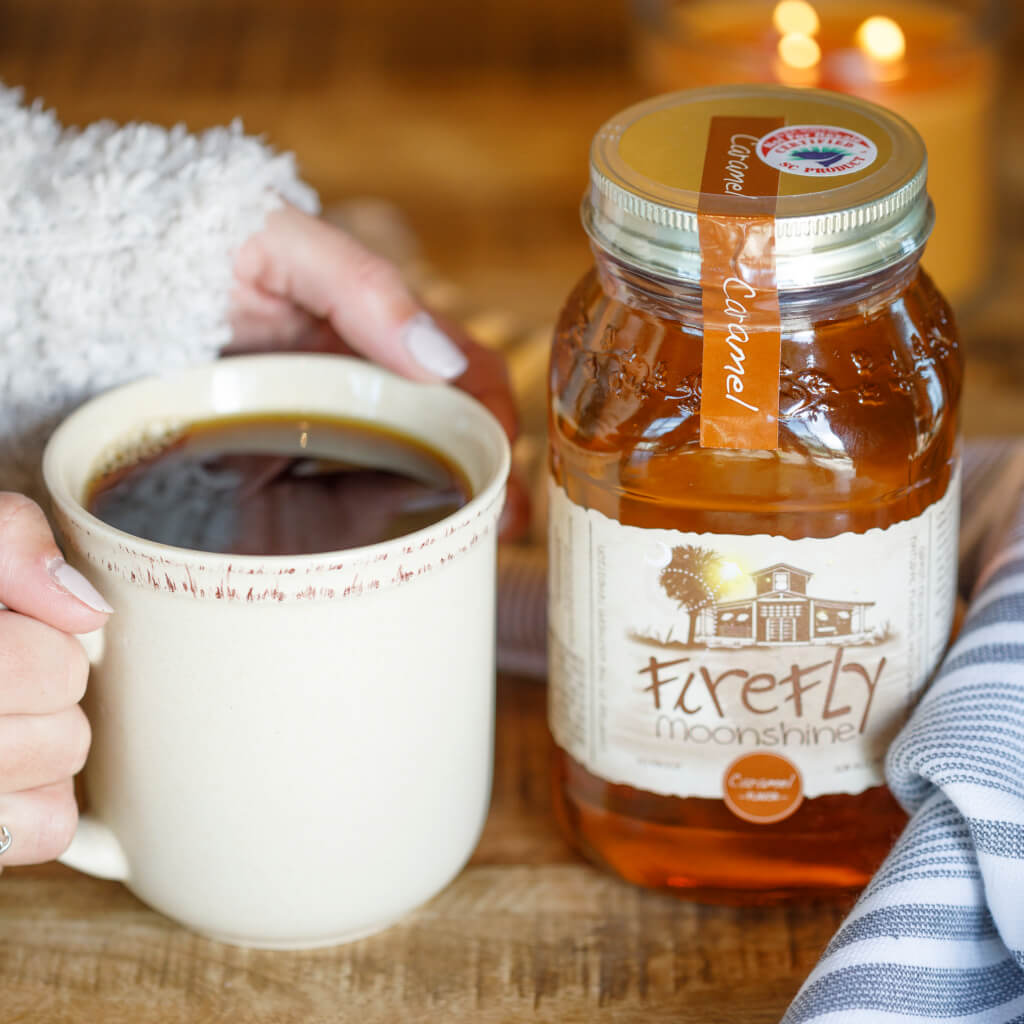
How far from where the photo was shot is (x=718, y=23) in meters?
0.91

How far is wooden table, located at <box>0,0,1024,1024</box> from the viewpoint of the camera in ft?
1.52

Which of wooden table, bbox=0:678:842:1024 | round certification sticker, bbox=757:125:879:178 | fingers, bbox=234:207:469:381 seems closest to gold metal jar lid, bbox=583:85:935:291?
round certification sticker, bbox=757:125:879:178

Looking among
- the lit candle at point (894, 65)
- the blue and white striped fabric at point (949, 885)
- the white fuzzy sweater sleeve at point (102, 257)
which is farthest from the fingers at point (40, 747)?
the lit candle at point (894, 65)

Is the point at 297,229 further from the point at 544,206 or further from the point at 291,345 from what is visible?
the point at 544,206

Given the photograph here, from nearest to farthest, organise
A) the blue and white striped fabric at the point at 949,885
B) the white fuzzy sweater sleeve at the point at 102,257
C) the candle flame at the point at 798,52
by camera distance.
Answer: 1. the blue and white striped fabric at the point at 949,885
2. the white fuzzy sweater sleeve at the point at 102,257
3. the candle flame at the point at 798,52

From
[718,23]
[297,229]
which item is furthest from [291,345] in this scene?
[718,23]

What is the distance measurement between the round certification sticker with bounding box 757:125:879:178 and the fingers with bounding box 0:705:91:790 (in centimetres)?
27

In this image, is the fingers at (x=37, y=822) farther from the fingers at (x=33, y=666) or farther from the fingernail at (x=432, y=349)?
the fingernail at (x=432, y=349)

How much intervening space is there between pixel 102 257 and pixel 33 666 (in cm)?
17

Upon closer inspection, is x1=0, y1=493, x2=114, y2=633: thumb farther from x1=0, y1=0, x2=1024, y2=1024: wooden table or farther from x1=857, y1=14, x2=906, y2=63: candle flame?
x1=857, y1=14, x2=906, y2=63: candle flame

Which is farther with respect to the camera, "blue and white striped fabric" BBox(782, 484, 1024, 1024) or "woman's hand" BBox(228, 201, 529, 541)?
"woman's hand" BBox(228, 201, 529, 541)

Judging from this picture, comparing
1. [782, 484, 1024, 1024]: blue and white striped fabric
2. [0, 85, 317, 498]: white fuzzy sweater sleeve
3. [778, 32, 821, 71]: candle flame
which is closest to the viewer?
[782, 484, 1024, 1024]: blue and white striped fabric

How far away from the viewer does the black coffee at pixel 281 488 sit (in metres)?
0.50

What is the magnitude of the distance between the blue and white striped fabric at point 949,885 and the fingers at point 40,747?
23 cm
